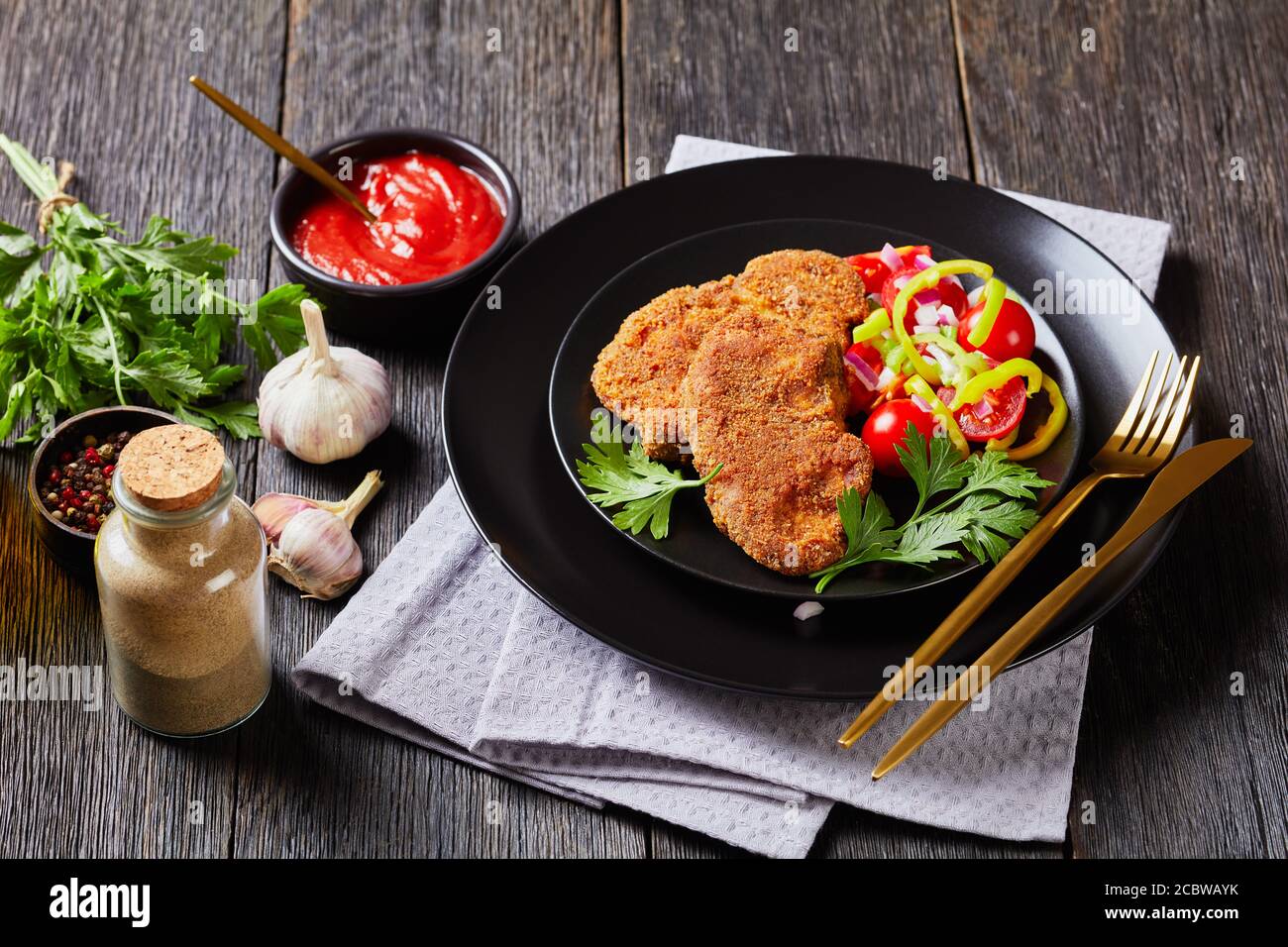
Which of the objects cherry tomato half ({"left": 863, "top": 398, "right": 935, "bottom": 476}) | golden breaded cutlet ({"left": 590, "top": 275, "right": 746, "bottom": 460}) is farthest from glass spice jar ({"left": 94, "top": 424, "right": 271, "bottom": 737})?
cherry tomato half ({"left": 863, "top": 398, "right": 935, "bottom": 476})

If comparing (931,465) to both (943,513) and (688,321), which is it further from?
(688,321)

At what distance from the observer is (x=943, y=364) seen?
2.85 metres

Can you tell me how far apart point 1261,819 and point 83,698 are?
228 centimetres

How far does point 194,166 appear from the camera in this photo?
3568 millimetres

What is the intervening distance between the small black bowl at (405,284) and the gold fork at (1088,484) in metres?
1.35

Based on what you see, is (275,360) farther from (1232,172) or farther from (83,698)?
(1232,172)

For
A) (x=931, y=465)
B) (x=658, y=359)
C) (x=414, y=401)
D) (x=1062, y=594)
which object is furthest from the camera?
(x=414, y=401)

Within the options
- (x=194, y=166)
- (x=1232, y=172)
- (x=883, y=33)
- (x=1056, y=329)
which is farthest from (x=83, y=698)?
(x=1232, y=172)

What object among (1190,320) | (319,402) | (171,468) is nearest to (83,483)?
(319,402)

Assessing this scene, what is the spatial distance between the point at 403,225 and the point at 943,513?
1.48 meters

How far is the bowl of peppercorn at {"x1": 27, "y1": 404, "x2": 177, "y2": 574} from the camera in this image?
263cm

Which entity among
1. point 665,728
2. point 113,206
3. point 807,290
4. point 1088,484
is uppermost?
point 807,290

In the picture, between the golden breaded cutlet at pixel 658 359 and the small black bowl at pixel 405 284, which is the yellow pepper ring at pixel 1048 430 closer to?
the golden breaded cutlet at pixel 658 359
